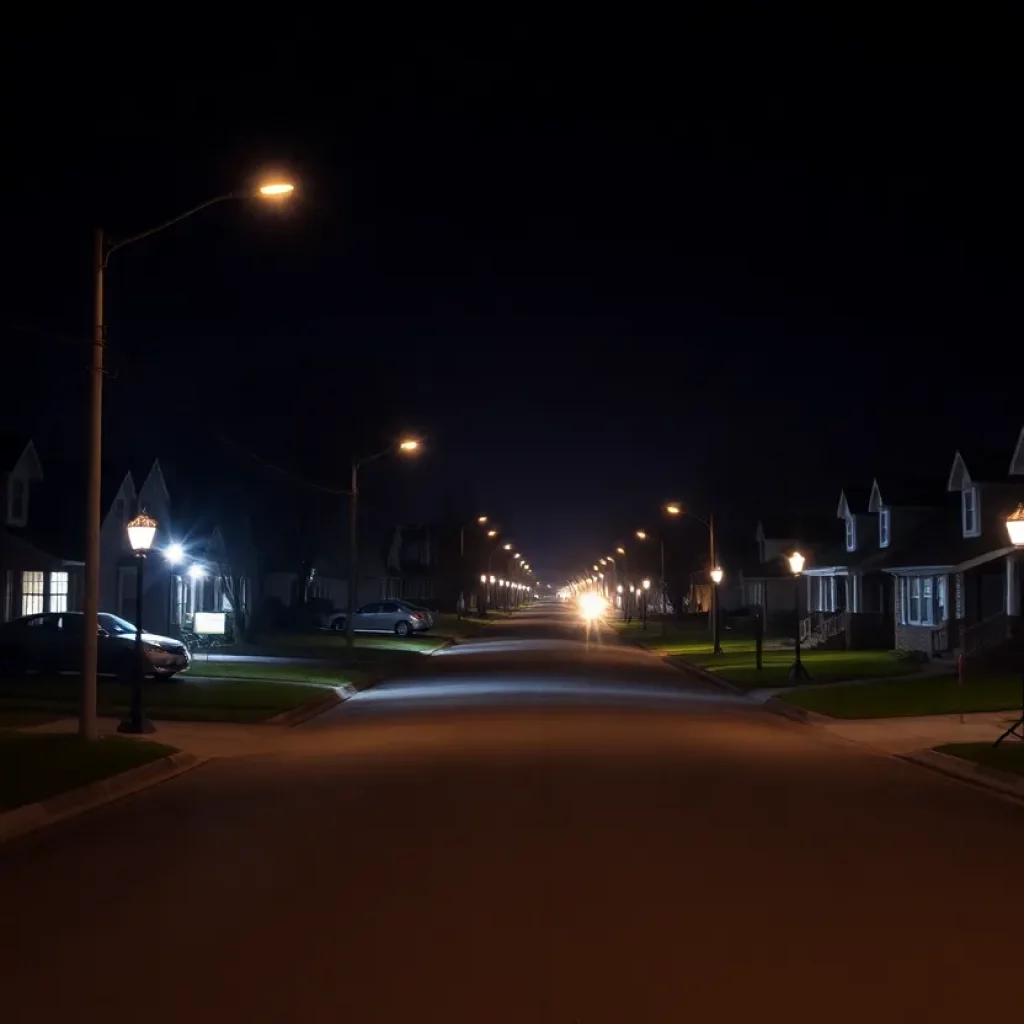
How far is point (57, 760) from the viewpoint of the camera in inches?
739

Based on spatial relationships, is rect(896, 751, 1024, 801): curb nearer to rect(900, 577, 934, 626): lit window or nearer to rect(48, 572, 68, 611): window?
rect(900, 577, 934, 626): lit window

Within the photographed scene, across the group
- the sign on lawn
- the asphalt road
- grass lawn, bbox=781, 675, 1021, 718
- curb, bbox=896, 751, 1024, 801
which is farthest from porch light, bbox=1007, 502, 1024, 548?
the sign on lawn

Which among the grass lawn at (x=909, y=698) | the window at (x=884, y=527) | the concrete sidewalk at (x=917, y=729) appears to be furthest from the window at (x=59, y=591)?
→ the window at (x=884, y=527)

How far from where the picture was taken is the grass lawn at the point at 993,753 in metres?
19.4

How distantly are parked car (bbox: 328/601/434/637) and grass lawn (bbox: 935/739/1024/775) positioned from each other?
167ft

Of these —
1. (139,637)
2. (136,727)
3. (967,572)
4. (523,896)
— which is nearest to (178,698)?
(136,727)

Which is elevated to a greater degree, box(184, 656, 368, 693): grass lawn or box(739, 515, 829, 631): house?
box(739, 515, 829, 631): house

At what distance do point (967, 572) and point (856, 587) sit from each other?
11.7 m

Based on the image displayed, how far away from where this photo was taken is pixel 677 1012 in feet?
25.3

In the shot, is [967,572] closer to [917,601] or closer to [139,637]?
[917,601]

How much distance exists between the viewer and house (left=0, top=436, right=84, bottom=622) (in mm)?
43562

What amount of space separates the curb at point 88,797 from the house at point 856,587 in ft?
127

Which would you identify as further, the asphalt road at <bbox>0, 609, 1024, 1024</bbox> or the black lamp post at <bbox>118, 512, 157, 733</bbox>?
the black lamp post at <bbox>118, 512, 157, 733</bbox>

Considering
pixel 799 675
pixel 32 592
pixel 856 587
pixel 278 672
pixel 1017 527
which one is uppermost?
pixel 1017 527
